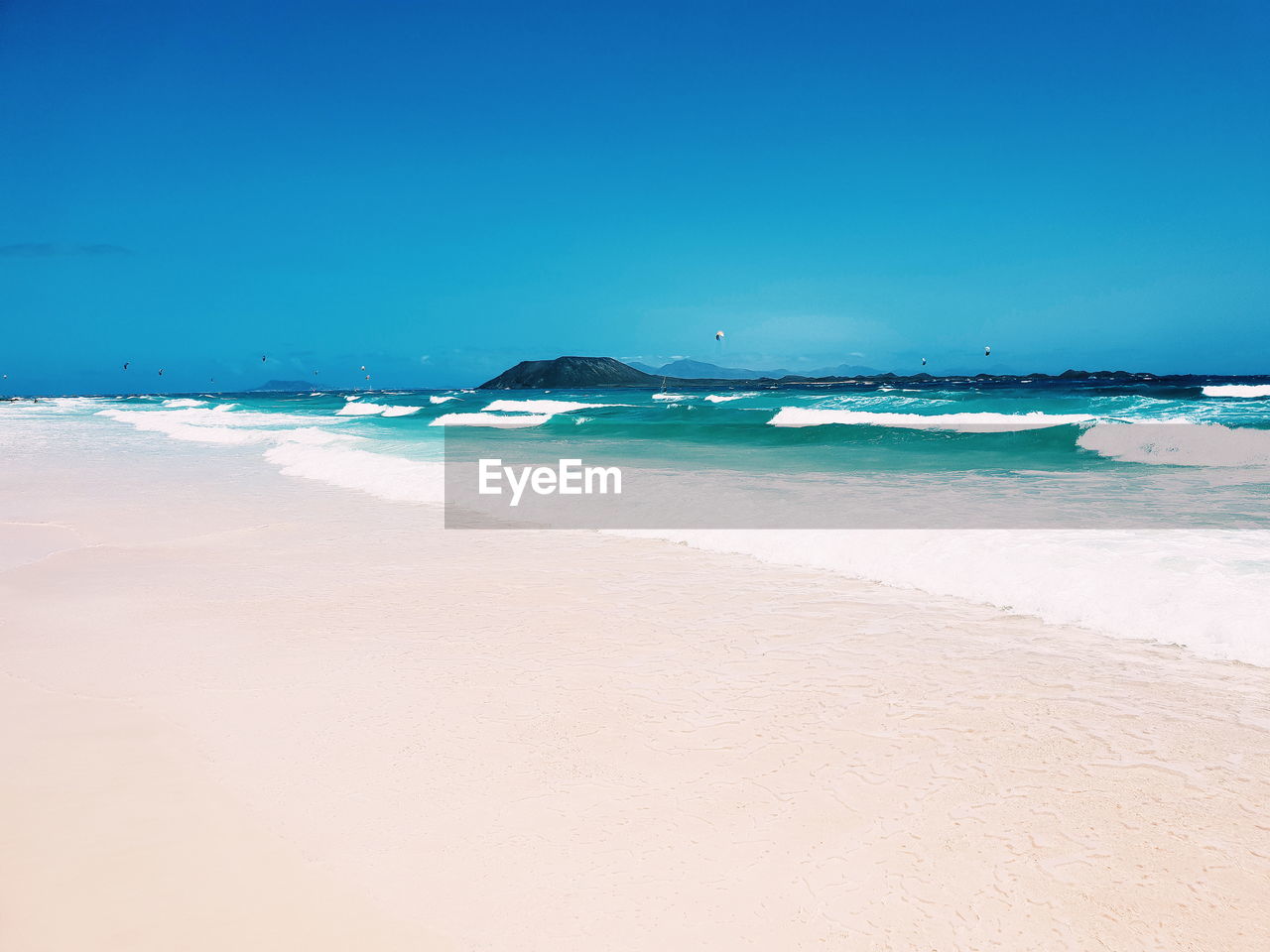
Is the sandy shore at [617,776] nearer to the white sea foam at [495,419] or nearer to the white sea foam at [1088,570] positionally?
the white sea foam at [1088,570]

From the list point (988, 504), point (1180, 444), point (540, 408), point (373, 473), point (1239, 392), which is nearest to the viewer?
point (988, 504)

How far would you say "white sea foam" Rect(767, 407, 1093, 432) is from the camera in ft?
87.2

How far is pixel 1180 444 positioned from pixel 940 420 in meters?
11.7

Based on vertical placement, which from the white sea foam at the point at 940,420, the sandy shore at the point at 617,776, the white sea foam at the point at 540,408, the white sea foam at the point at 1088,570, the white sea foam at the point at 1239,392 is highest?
the white sea foam at the point at 1239,392

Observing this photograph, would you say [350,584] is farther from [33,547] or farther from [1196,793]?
[1196,793]

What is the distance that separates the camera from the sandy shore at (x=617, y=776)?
232 cm

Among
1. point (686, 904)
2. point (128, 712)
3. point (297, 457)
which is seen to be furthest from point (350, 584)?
point (297, 457)

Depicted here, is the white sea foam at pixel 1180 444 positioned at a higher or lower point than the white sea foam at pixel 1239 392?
lower

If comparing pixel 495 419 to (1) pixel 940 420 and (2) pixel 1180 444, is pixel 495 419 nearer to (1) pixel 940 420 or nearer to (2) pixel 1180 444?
(1) pixel 940 420

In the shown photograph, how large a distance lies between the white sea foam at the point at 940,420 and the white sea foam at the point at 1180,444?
329cm

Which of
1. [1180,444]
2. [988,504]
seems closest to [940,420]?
[1180,444]

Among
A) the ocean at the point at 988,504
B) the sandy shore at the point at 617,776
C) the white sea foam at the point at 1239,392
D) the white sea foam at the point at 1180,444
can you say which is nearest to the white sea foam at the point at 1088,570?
the ocean at the point at 988,504

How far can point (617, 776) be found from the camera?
310 centimetres

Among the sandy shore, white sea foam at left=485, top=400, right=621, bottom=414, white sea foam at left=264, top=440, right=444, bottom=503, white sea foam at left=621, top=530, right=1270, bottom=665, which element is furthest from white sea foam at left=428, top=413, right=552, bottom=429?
the sandy shore
